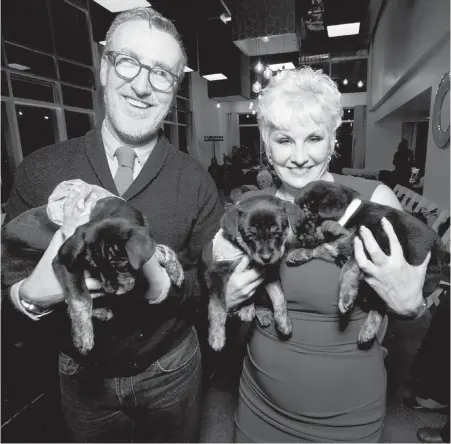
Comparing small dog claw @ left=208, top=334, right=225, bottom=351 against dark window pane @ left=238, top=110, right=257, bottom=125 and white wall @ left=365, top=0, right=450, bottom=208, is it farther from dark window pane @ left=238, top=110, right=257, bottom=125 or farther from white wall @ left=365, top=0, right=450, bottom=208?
dark window pane @ left=238, top=110, right=257, bottom=125

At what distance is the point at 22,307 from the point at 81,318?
27 cm

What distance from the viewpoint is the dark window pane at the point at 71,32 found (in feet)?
37.0

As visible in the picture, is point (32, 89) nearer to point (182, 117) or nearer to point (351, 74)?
point (182, 117)

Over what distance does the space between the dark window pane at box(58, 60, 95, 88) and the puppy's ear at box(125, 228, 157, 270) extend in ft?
42.1

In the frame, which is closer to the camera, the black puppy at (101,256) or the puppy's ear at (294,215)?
the black puppy at (101,256)

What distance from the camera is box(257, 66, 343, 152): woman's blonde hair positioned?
1.87m

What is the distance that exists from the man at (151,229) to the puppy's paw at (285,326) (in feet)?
1.70

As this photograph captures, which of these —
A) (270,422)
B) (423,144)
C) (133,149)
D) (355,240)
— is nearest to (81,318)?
(133,149)

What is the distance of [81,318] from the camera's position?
1.68m

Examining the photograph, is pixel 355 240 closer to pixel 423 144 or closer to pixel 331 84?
pixel 331 84

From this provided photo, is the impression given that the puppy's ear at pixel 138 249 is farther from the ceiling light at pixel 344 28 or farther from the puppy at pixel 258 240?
the ceiling light at pixel 344 28

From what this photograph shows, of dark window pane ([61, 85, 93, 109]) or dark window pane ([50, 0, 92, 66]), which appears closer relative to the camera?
dark window pane ([50, 0, 92, 66])

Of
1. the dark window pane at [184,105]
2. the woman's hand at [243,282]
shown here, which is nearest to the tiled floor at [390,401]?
the woman's hand at [243,282]

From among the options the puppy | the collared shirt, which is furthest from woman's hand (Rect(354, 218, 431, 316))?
the collared shirt
